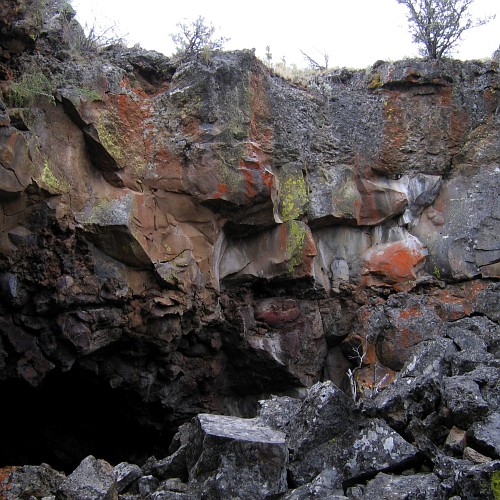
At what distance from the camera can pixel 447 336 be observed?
7.45m

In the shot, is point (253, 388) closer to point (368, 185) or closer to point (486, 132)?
point (368, 185)

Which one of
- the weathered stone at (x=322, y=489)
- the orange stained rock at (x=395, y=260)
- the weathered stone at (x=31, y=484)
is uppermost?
the orange stained rock at (x=395, y=260)

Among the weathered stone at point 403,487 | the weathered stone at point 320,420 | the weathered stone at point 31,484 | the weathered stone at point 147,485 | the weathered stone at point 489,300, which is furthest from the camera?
the weathered stone at point 489,300

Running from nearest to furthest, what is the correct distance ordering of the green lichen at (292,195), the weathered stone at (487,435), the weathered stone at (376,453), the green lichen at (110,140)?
the weathered stone at (487,435) < the weathered stone at (376,453) < the green lichen at (110,140) < the green lichen at (292,195)

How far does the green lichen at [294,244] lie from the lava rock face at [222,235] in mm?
25

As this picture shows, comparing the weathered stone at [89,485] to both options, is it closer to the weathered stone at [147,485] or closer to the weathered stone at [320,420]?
the weathered stone at [147,485]

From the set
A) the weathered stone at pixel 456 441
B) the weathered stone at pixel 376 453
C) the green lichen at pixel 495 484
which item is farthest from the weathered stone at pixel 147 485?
the green lichen at pixel 495 484

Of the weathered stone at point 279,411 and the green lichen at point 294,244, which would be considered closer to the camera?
the weathered stone at point 279,411

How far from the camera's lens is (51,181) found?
9219 millimetres

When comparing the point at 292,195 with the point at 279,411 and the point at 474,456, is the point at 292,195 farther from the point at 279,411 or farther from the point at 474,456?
the point at 474,456

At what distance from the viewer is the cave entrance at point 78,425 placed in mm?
10625

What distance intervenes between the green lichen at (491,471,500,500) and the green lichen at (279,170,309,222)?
7.70 m

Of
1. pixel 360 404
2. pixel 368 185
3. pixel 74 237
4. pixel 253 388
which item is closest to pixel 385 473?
pixel 360 404

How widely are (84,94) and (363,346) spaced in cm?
651
